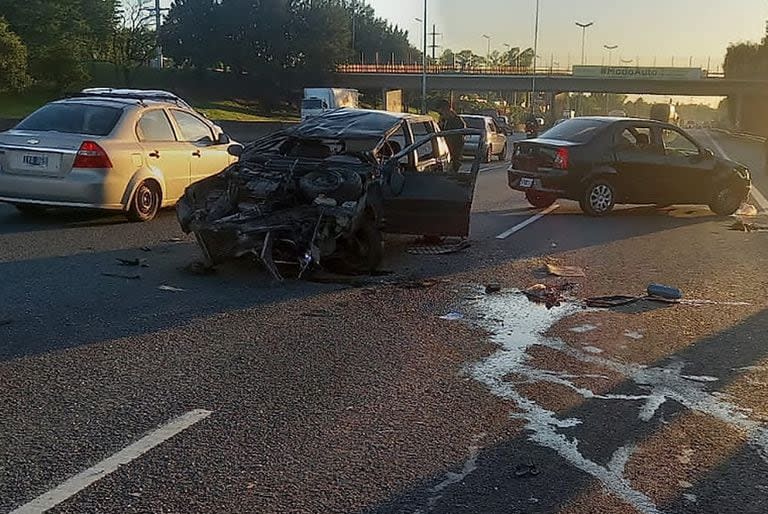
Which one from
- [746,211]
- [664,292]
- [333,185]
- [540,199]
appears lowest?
[746,211]

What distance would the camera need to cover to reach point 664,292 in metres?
8.61

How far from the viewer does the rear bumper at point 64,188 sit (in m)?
11.0

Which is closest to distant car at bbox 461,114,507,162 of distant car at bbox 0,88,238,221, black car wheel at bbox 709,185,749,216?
black car wheel at bbox 709,185,749,216

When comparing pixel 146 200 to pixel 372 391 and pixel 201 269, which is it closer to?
pixel 201 269

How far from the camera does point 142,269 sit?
902 cm

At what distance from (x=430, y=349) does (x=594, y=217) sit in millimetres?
9092

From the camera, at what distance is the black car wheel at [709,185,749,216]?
1565 cm

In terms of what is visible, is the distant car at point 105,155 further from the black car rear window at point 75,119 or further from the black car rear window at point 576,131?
the black car rear window at point 576,131

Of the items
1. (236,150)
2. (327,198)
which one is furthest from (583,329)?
(236,150)

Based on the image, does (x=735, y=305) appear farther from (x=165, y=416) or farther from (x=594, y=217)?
(x=594, y=217)

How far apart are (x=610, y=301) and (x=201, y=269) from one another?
3.96 metres

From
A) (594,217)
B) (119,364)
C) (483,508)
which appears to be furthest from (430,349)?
(594,217)

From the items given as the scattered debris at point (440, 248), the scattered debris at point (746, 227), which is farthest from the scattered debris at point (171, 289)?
the scattered debris at point (746, 227)

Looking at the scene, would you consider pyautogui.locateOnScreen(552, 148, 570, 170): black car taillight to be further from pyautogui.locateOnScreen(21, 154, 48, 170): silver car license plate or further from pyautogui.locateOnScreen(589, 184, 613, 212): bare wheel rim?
pyautogui.locateOnScreen(21, 154, 48, 170): silver car license plate
